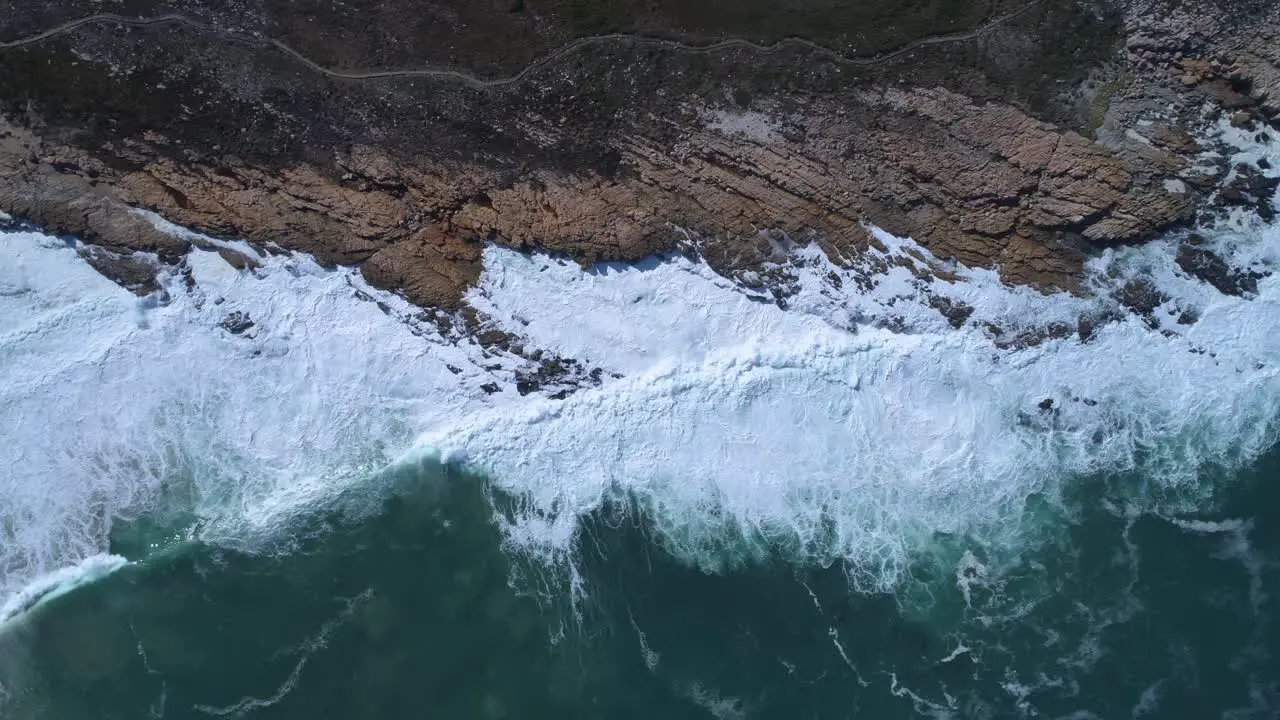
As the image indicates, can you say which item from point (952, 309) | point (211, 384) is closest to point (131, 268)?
point (211, 384)

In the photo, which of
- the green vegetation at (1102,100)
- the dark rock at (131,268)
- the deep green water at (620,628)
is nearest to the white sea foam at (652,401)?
the dark rock at (131,268)

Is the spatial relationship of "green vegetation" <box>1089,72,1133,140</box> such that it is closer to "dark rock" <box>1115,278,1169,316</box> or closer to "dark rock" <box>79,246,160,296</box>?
"dark rock" <box>1115,278,1169,316</box>

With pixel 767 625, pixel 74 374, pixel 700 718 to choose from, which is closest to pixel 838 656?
pixel 767 625

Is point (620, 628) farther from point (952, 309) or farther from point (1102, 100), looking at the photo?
point (1102, 100)

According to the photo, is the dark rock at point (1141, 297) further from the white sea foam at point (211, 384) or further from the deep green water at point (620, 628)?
the white sea foam at point (211, 384)

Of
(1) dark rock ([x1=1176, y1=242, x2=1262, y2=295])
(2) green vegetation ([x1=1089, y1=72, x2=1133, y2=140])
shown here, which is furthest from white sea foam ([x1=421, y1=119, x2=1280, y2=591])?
(2) green vegetation ([x1=1089, y1=72, x2=1133, y2=140])

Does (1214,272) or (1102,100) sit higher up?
(1102,100)
